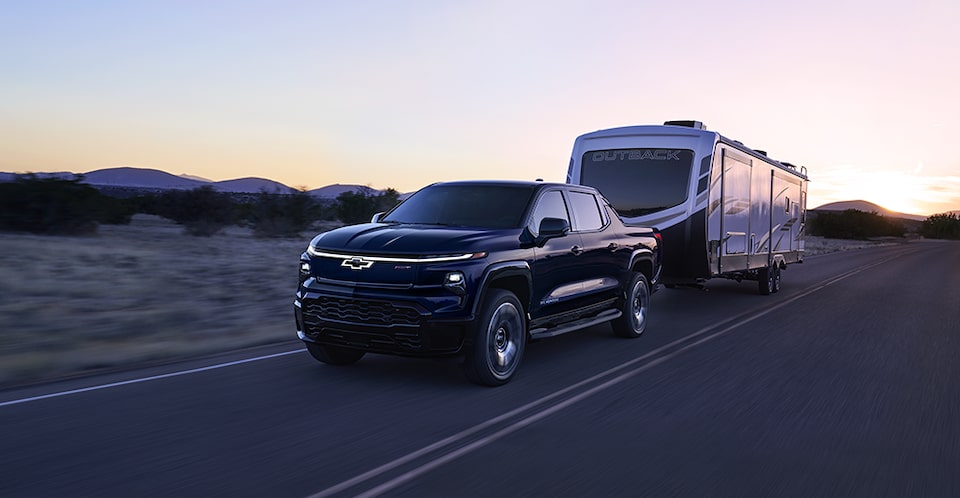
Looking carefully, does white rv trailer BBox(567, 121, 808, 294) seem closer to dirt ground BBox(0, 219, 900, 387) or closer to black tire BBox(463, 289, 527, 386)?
dirt ground BBox(0, 219, 900, 387)

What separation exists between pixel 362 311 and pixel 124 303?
7.16 m

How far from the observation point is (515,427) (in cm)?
580

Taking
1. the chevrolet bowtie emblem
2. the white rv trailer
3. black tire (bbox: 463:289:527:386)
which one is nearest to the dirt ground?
the chevrolet bowtie emblem

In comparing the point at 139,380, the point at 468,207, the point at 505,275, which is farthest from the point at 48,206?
the point at 505,275

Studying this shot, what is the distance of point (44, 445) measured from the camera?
514 cm

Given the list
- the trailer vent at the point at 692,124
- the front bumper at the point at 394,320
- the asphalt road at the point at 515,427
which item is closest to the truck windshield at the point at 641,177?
the trailer vent at the point at 692,124

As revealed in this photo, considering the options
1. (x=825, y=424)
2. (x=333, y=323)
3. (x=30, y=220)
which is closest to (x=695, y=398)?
(x=825, y=424)

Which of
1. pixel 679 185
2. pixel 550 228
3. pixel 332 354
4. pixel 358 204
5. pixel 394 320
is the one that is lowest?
pixel 332 354

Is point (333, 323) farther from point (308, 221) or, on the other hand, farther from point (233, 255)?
point (308, 221)

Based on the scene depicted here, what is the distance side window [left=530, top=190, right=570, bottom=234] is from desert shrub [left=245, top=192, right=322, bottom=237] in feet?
81.9

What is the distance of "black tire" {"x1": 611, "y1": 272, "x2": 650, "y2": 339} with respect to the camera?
10.2 metres

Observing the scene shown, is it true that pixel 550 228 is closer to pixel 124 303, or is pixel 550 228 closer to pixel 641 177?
pixel 641 177

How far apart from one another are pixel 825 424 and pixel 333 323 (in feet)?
13.8

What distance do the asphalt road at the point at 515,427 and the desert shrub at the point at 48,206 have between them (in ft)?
53.4
